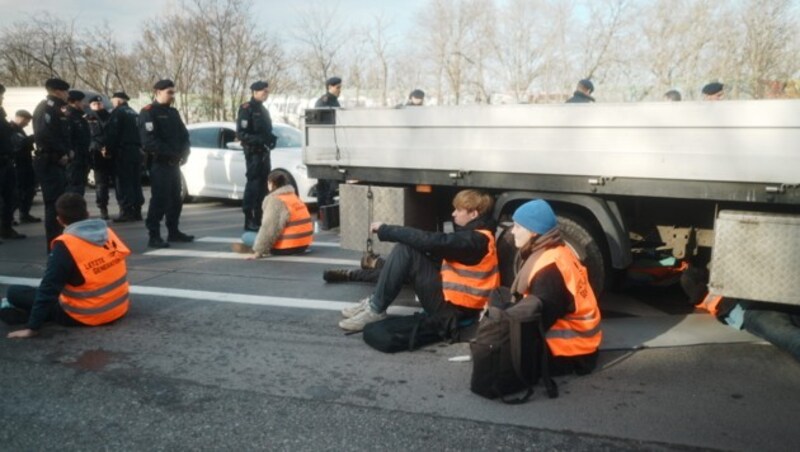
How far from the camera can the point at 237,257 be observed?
7922 mm

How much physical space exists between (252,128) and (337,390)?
5.92m

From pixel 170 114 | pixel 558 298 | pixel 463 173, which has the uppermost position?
pixel 170 114

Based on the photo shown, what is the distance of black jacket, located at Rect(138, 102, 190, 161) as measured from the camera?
27.1 ft

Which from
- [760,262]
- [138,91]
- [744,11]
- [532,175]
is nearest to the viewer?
[760,262]

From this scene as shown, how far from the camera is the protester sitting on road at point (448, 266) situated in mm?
4773

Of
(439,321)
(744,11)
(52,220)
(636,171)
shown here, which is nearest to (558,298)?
(439,321)

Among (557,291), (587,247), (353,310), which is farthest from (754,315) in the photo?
(353,310)

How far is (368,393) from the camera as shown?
392 cm

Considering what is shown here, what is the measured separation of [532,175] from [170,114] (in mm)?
5132

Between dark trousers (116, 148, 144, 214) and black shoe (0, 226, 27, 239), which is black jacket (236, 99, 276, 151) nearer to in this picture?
dark trousers (116, 148, 144, 214)

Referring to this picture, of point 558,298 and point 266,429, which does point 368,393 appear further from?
point 558,298

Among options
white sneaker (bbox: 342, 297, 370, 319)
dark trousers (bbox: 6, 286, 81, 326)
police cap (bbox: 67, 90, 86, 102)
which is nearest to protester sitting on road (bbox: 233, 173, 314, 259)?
white sneaker (bbox: 342, 297, 370, 319)

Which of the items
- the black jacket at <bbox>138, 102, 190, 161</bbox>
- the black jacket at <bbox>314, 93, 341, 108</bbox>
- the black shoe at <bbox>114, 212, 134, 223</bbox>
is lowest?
the black shoe at <bbox>114, 212, 134, 223</bbox>

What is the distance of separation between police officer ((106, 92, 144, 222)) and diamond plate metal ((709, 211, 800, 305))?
8.63 metres
